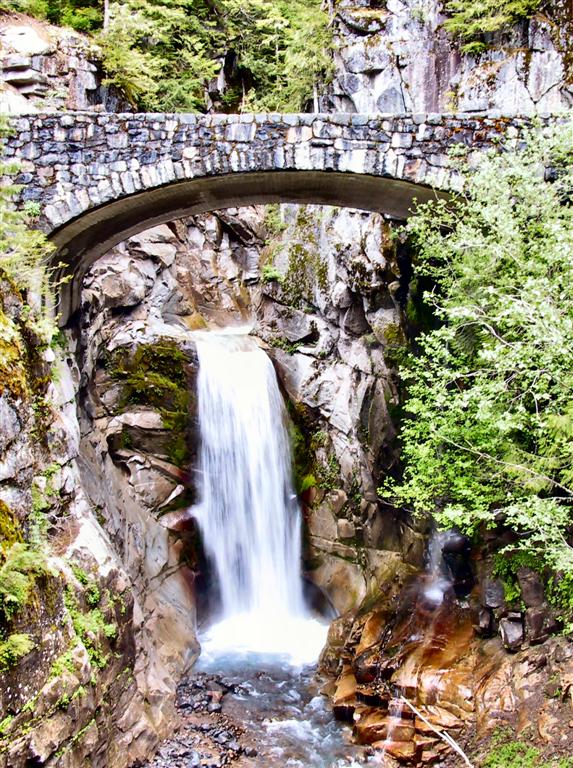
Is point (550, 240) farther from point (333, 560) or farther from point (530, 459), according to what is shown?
point (333, 560)

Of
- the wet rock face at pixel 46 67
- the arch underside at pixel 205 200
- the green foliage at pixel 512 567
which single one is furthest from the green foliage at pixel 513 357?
the wet rock face at pixel 46 67

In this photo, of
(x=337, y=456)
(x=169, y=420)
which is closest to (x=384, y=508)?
(x=337, y=456)

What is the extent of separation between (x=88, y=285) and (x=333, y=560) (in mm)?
9326

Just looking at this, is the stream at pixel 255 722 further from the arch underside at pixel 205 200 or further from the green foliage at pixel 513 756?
the arch underside at pixel 205 200

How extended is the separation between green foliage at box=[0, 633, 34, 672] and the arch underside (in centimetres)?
577

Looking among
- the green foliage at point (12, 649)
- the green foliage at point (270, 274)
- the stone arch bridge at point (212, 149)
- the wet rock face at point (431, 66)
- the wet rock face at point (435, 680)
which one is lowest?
the wet rock face at point (435, 680)

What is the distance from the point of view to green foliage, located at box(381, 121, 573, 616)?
6.96 metres

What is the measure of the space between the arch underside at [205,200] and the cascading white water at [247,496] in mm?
4443

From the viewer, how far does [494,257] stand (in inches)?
317

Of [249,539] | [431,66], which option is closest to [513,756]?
[249,539]

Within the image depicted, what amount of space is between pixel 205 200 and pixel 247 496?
24.8 ft

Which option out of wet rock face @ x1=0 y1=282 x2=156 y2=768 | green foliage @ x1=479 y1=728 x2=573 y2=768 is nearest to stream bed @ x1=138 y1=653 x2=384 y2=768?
wet rock face @ x1=0 y1=282 x2=156 y2=768

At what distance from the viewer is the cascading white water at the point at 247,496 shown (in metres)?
14.7

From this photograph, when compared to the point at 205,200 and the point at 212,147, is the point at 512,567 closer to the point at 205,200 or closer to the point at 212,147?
the point at 212,147
